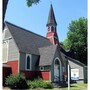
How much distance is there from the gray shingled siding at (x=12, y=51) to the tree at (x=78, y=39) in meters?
11.5

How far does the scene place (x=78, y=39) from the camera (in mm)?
27875

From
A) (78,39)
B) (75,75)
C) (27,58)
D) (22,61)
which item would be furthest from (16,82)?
(78,39)

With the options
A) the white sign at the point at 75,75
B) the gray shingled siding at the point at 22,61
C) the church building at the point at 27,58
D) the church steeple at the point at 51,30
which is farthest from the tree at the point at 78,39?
the white sign at the point at 75,75

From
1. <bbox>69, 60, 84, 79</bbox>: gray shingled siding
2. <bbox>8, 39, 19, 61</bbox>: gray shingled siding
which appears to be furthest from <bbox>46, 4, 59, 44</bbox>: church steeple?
<bbox>8, 39, 19, 61</bbox>: gray shingled siding

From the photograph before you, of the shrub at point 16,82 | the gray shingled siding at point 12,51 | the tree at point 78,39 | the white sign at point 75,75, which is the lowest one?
the shrub at point 16,82

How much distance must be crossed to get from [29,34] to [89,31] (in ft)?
64.2

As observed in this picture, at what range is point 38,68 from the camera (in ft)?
60.7

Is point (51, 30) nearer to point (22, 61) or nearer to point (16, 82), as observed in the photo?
point (22, 61)

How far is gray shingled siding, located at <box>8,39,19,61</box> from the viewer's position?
17147mm

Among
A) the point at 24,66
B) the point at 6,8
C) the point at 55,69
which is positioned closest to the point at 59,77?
the point at 55,69

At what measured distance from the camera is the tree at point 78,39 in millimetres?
26991

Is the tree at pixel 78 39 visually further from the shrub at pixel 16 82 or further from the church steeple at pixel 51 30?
the shrub at pixel 16 82

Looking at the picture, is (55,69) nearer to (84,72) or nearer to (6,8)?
(84,72)

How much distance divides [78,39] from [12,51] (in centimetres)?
1266
